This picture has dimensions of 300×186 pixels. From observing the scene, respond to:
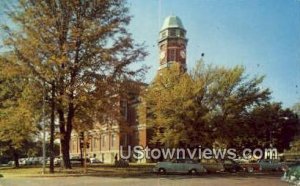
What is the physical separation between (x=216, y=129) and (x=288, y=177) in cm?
1722

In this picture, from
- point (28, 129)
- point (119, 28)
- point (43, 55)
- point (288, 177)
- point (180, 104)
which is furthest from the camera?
point (180, 104)

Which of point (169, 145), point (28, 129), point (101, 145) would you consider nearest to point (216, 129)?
point (169, 145)

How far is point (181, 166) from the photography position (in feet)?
98.3

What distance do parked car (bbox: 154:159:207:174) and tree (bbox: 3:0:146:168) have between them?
15.8 ft

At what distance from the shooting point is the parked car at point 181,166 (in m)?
29.3

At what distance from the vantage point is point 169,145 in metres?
36.1

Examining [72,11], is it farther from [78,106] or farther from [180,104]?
[180,104]

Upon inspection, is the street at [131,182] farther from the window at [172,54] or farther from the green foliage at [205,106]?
the green foliage at [205,106]

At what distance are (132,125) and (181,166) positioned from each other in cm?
884

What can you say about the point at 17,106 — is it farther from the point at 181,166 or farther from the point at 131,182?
the point at 131,182

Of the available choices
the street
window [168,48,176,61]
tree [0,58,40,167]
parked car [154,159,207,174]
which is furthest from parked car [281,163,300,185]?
tree [0,58,40,167]

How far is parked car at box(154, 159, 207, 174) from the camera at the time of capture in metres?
29.3

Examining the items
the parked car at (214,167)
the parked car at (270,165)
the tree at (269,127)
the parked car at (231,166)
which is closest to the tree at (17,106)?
the parked car at (214,167)

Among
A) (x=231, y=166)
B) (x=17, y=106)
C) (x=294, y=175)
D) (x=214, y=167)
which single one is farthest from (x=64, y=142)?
(x=294, y=175)
